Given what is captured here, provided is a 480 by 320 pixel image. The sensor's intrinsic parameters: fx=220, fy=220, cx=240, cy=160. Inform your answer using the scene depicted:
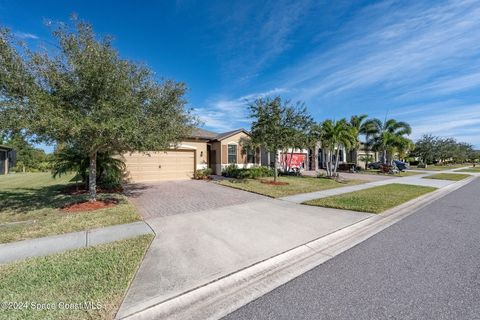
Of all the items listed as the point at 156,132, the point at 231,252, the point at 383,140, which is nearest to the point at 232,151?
the point at 156,132

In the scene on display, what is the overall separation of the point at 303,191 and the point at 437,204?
5380 millimetres

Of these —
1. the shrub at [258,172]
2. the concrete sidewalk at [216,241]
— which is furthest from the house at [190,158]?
the concrete sidewalk at [216,241]

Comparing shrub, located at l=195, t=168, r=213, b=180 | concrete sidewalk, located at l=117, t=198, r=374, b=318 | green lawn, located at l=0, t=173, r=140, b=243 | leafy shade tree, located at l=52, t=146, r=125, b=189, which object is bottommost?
concrete sidewalk, located at l=117, t=198, r=374, b=318

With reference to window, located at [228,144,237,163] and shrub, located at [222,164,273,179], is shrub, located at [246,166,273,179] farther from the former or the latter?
window, located at [228,144,237,163]

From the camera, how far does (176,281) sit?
3279 mm

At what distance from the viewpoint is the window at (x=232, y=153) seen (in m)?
19.3

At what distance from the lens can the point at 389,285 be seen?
3.23 metres

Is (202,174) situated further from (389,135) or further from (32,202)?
(389,135)

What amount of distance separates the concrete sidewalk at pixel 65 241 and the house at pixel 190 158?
8.18 meters

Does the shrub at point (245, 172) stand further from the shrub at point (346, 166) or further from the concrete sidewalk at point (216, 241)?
the shrub at point (346, 166)

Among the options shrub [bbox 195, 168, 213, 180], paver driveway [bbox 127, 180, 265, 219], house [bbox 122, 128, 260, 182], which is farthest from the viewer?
shrub [bbox 195, 168, 213, 180]

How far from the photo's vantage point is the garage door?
15180 mm

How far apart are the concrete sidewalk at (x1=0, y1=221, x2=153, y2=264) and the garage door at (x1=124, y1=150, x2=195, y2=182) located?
9.58 metres

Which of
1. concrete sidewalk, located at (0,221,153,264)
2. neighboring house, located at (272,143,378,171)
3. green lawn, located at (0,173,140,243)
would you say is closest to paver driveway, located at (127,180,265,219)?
green lawn, located at (0,173,140,243)
